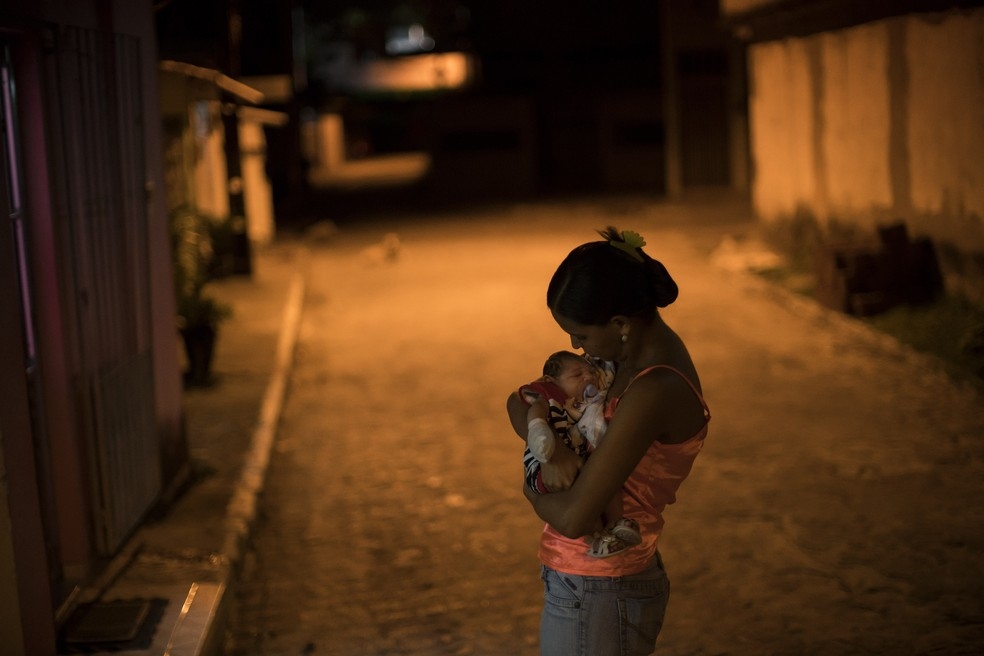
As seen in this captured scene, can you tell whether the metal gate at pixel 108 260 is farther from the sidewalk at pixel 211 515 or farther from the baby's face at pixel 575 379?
the baby's face at pixel 575 379

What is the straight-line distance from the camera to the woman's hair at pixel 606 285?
9.12ft

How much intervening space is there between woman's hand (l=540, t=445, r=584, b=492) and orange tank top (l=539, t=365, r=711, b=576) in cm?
15

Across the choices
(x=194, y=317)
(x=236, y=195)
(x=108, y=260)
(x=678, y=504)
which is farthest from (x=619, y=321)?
(x=236, y=195)

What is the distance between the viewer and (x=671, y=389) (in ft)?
9.05

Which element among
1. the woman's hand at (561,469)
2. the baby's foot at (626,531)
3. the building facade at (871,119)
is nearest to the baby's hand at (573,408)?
the woman's hand at (561,469)

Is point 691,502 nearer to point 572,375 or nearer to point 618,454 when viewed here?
point 572,375

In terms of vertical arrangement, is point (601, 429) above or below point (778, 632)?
above

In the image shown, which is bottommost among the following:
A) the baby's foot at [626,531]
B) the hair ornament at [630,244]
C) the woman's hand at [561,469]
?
the baby's foot at [626,531]

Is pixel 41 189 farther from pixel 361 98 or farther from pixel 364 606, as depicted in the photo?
pixel 361 98

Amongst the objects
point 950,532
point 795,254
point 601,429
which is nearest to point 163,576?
point 601,429

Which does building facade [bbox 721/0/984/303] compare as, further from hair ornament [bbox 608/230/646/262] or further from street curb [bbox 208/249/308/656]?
hair ornament [bbox 608/230/646/262]

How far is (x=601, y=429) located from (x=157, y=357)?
15.6 ft

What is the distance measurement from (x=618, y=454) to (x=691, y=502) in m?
4.54

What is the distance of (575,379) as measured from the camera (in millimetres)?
2910
